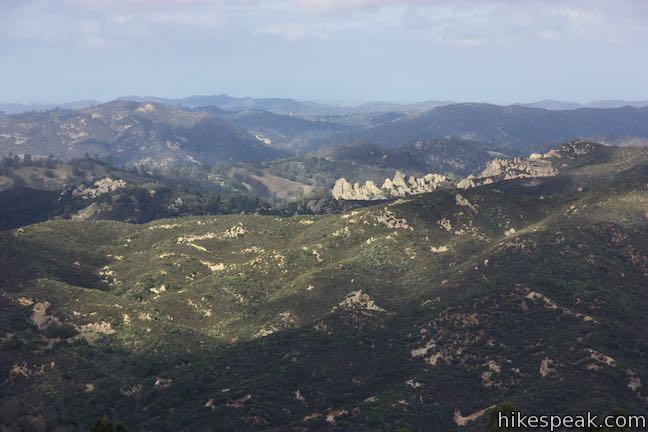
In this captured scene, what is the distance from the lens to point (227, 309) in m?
184

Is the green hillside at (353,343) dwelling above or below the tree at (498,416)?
below

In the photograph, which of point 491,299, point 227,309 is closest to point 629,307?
point 491,299

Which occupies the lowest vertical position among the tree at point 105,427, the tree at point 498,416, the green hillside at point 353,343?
the green hillside at point 353,343

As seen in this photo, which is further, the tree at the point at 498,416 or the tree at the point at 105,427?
the tree at the point at 498,416

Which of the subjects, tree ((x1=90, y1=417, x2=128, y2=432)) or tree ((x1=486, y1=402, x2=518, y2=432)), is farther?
tree ((x1=486, y1=402, x2=518, y2=432))

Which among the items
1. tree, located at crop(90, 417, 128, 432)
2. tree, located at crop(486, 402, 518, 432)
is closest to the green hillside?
tree, located at crop(486, 402, 518, 432)

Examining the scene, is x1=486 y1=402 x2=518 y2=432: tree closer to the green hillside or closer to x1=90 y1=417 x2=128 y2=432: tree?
the green hillside

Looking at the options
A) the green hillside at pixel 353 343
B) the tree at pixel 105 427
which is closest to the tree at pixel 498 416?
the green hillside at pixel 353 343

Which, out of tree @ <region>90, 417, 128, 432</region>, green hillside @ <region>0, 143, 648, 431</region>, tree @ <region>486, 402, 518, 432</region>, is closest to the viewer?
tree @ <region>90, 417, 128, 432</region>

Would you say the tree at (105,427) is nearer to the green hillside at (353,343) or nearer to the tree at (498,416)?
the green hillside at (353,343)

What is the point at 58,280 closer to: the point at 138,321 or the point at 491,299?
the point at 138,321

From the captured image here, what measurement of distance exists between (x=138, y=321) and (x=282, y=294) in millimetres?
36105

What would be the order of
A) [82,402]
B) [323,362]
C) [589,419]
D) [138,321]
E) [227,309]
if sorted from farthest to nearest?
[227,309] → [138,321] → [323,362] → [82,402] → [589,419]

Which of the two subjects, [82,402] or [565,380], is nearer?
[565,380]
